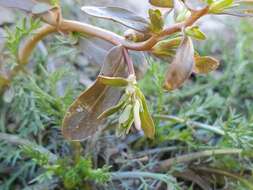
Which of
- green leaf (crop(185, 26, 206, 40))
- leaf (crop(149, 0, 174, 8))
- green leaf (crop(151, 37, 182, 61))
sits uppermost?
leaf (crop(149, 0, 174, 8))

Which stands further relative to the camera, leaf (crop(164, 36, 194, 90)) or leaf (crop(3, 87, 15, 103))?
leaf (crop(3, 87, 15, 103))

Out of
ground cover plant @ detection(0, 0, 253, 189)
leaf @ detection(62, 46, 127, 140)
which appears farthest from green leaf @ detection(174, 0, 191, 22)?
leaf @ detection(62, 46, 127, 140)

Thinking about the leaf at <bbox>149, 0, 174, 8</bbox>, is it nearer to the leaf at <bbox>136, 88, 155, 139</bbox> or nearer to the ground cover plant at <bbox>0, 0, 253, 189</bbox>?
the ground cover plant at <bbox>0, 0, 253, 189</bbox>

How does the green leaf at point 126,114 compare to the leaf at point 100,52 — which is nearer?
the green leaf at point 126,114

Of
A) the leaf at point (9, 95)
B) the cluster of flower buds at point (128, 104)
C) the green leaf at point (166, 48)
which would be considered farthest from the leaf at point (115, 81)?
the leaf at point (9, 95)

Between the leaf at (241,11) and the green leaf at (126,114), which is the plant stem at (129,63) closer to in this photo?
the green leaf at (126,114)

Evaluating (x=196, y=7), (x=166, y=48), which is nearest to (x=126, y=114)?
(x=166, y=48)

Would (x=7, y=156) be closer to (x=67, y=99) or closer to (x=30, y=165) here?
(x=30, y=165)
